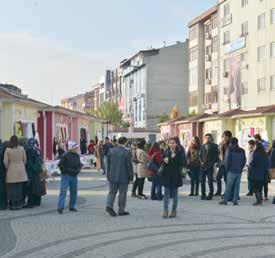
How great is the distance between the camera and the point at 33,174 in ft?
52.6

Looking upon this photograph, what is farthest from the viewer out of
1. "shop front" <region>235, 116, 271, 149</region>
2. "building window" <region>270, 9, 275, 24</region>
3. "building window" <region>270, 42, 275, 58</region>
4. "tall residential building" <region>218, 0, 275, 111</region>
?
"tall residential building" <region>218, 0, 275, 111</region>

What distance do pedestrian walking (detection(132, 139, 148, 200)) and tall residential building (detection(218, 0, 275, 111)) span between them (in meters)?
35.1

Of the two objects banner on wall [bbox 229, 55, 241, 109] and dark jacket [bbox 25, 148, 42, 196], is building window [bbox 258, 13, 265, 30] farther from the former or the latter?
dark jacket [bbox 25, 148, 42, 196]

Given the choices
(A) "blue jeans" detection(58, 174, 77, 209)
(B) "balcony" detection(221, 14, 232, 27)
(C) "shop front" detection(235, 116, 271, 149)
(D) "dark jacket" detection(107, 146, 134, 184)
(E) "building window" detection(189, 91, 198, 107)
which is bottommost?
(A) "blue jeans" detection(58, 174, 77, 209)

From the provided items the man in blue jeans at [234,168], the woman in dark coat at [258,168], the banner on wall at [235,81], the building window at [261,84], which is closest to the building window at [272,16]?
the building window at [261,84]

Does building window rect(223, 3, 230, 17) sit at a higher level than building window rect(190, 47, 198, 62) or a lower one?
higher

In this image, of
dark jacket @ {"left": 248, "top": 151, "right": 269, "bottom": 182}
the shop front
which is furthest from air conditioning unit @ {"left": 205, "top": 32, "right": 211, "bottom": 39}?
dark jacket @ {"left": 248, "top": 151, "right": 269, "bottom": 182}

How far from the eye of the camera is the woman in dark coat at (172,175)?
13992 millimetres

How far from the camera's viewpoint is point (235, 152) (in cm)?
1686

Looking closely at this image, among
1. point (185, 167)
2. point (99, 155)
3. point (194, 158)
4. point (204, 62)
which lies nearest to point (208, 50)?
point (204, 62)

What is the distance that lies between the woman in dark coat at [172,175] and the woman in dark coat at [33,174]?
3.49m

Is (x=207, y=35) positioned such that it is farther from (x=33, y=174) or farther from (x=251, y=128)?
(x=33, y=174)

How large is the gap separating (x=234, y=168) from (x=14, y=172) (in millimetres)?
5446

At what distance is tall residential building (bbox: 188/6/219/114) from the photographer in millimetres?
75125
